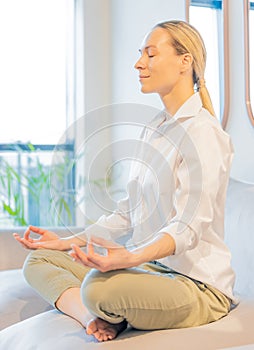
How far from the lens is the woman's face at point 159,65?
1.57 m

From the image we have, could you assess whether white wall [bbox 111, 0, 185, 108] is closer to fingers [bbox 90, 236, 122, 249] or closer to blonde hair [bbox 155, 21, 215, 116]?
blonde hair [bbox 155, 21, 215, 116]

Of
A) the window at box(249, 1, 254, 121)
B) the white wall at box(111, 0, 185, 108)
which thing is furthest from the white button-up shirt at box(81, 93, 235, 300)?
the white wall at box(111, 0, 185, 108)

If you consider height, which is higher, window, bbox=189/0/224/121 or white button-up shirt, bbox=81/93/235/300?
window, bbox=189/0/224/121

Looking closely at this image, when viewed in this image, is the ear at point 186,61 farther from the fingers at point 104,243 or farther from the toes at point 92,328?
the toes at point 92,328

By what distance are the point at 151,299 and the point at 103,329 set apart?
0.42 ft

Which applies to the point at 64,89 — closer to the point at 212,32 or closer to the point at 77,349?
the point at 212,32

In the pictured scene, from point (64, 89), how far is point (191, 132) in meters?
2.92

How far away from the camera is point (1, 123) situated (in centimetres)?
420

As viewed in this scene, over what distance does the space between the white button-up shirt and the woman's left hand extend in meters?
0.11

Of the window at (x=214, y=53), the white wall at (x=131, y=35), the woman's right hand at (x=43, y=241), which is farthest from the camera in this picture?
the white wall at (x=131, y=35)

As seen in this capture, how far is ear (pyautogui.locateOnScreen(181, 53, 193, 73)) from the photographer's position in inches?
62.0

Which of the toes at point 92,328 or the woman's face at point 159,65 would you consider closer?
the toes at point 92,328

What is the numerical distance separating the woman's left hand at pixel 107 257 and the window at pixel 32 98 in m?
2.80

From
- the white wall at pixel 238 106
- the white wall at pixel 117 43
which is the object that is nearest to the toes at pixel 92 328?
the white wall at pixel 238 106
